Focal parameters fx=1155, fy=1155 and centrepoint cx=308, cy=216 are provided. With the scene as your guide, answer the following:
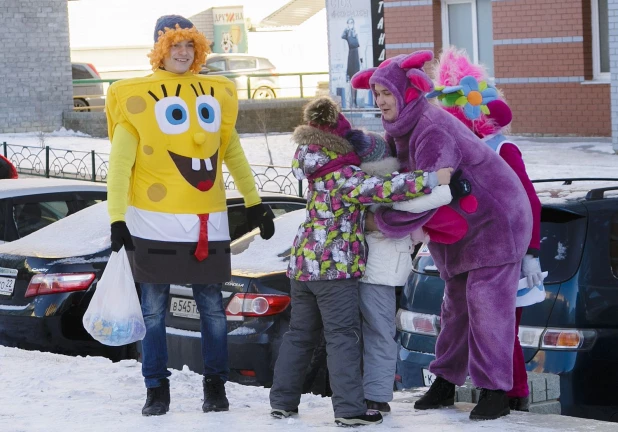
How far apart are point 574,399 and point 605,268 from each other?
0.64 meters

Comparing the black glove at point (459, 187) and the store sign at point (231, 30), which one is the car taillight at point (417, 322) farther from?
the store sign at point (231, 30)

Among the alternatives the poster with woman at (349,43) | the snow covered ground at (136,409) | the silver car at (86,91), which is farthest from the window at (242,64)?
the snow covered ground at (136,409)

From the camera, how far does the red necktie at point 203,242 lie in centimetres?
545

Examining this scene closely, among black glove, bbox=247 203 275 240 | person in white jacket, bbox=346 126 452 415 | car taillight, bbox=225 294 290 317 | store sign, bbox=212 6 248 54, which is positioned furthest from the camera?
store sign, bbox=212 6 248 54

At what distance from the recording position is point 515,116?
21.0 metres

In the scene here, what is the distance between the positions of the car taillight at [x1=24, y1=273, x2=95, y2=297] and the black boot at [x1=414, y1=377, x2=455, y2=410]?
3.06 metres

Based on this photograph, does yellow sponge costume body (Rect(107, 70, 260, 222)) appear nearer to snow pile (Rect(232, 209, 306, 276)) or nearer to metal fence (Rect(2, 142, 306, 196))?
snow pile (Rect(232, 209, 306, 276))

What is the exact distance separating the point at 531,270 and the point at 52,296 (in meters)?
→ 3.69

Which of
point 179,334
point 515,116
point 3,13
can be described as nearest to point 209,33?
point 3,13

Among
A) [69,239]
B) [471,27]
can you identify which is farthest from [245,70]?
[69,239]

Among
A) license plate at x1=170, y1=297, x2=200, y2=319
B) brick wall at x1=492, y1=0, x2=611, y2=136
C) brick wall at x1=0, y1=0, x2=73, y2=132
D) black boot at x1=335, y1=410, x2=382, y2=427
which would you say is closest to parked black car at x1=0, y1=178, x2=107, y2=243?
license plate at x1=170, y1=297, x2=200, y2=319

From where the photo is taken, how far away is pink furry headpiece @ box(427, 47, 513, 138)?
5.40 meters

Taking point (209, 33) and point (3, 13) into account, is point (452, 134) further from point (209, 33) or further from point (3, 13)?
point (209, 33)

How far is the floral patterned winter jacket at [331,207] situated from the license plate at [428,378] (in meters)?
1.01
